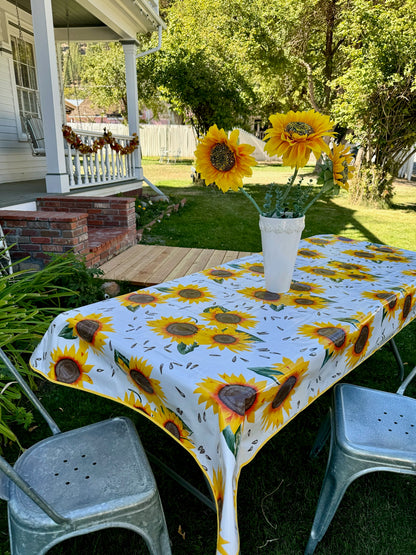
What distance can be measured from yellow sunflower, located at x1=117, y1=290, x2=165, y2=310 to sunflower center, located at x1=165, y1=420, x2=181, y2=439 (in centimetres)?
49

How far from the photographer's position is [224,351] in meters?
1.18

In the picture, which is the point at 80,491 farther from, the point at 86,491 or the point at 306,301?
the point at 306,301

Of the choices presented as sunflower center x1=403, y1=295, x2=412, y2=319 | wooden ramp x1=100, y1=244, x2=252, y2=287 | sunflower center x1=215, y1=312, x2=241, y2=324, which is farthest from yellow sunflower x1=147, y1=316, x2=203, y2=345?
wooden ramp x1=100, y1=244, x2=252, y2=287

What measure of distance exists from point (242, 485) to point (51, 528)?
1.04m

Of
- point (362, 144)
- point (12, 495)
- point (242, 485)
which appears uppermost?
point (362, 144)

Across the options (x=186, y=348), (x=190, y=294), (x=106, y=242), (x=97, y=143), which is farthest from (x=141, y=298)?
(x=97, y=143)

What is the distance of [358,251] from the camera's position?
2.42 metres

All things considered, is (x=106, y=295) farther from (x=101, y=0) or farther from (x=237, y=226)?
(x=101, y=0)

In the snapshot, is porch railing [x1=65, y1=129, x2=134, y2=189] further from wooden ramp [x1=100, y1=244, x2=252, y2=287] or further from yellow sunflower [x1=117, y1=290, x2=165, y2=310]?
yellow sunflower [x1=117, y1=290, x2=165, y2=310]

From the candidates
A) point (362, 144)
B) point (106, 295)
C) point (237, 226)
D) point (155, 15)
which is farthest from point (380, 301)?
point (362, 144)

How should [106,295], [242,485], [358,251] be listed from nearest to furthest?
[242,485], [358,251], [106,295]

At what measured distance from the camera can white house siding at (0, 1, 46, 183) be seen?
249 inches

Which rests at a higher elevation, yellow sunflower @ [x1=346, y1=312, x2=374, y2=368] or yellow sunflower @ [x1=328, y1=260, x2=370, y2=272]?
yellow sunflower @ [x1=328, y1=260, x2=370, y2=272]

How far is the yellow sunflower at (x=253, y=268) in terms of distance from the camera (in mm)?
1959
